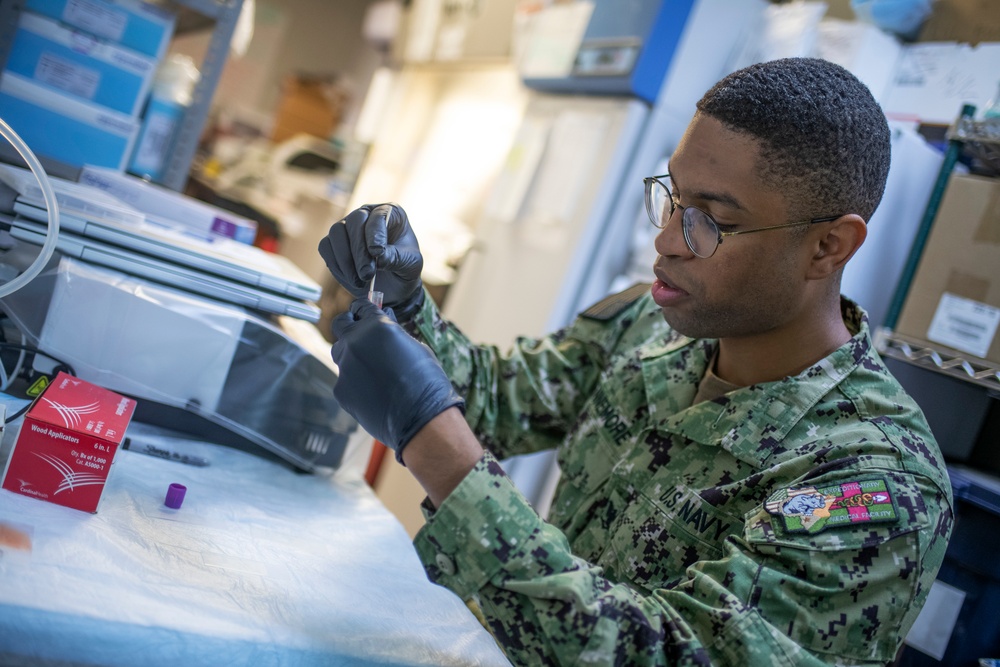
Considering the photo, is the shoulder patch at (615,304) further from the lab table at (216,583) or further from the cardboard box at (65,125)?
the cardboard box at (65,125)

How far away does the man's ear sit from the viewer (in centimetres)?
102

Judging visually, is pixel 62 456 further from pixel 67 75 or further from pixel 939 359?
pixel 939 359

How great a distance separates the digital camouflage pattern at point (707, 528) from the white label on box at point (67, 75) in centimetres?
82

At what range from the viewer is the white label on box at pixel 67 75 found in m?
1.46

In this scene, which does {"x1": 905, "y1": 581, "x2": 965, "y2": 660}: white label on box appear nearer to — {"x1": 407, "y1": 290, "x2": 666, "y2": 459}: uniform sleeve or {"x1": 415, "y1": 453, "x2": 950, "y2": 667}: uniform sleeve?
{"x1": 415, "y1": 453, "x2": 950, "y2": 667}: uniform sleeve

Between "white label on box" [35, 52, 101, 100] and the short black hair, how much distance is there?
114 cm

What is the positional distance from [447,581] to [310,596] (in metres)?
0.15

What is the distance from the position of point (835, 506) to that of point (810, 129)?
1.48 feet

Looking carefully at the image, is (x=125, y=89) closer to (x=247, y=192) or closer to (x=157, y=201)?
(x=157, y=201)

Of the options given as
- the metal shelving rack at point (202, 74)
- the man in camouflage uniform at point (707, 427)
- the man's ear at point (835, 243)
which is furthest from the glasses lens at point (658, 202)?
the metal shelving rack at point (202, 74)

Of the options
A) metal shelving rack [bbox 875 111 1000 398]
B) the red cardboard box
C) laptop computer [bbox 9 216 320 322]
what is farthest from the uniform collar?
the red cardboard box

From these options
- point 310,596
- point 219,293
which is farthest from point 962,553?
point 219,293

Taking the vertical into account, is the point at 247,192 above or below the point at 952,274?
below

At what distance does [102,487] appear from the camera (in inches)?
34.0
